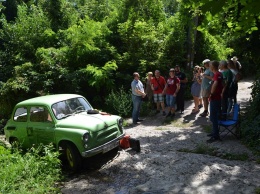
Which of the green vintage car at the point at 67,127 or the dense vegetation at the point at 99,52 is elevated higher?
the dense vegetation at the point at 99,52

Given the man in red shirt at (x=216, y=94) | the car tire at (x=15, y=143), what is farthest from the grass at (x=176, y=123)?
the car tire at (x=15, y=143)

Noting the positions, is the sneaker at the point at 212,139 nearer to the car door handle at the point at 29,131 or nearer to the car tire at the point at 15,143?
the car door handle at the point at 29,131

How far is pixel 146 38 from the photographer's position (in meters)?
15.0

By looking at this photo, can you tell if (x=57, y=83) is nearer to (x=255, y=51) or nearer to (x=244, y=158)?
(x=255, y=51)

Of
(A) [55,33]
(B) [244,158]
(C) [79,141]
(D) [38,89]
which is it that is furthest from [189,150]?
(A) [55,33]

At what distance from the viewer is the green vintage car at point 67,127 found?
263 inches

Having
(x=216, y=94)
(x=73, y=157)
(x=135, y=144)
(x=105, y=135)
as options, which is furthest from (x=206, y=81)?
(x=73, y=157)

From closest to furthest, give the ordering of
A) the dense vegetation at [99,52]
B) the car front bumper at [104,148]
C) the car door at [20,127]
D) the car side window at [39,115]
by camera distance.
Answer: the car front bumper at [104,148]
the car side window at [39,115]
the car door at [20,127]
the dense vegetation at [99,52]

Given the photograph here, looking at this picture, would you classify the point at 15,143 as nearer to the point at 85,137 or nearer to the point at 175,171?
the point at 85,137

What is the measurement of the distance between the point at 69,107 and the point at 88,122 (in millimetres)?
985

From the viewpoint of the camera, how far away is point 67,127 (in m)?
6.87

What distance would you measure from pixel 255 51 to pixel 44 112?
26.3 feet

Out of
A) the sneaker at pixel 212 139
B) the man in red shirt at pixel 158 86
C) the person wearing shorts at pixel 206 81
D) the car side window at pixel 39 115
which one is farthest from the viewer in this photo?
the man in red shirt at pixel 158 86

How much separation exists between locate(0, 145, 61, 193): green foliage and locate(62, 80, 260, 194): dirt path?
1.23ft
